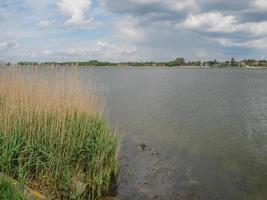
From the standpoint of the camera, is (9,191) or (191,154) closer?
(9,191)

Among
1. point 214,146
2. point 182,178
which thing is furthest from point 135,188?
point 214,146

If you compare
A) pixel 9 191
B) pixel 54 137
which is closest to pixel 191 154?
pixel 54 137

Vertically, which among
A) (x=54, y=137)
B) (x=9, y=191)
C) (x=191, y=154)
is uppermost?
(x=54, y=137)

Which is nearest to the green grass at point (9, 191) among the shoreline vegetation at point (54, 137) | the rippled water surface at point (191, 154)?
the shoreline vegetation at point (54, 137)

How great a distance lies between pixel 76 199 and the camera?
6430mm

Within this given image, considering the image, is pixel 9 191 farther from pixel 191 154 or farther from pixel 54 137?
pixel 191 154

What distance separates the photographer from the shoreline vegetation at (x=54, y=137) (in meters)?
6.21

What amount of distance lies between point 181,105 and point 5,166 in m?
18.5

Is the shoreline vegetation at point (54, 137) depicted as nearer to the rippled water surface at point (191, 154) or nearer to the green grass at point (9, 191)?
the green grass at point (9, 191)

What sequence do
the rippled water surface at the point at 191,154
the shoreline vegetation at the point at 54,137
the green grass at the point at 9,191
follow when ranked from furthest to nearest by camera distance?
1. the rippled water surface at the point at 191,154
2. the shoreline vegetation at the point at 54,137
3. the green grass at the point at 9,191

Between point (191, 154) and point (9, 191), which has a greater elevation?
point (9, 191)

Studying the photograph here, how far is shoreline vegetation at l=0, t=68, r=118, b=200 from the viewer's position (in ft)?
20.4

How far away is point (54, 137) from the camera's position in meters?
6.77

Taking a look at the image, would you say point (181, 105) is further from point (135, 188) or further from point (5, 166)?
point (5, 166)
